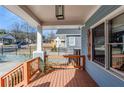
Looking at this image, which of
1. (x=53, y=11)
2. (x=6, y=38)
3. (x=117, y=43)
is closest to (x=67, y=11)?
(x=53, y=11)

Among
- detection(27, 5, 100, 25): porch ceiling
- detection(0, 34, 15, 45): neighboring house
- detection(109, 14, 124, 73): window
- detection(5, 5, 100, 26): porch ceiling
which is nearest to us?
detection(109, 14, 124, 73): window

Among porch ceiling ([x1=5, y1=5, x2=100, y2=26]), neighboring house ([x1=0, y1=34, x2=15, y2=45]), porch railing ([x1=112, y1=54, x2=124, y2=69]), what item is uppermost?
porch ceiling ([x1=5, y1=5, x2=100, y2=26])

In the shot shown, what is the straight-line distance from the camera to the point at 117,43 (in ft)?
13.3

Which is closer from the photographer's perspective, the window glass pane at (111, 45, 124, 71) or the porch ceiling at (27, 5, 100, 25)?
the window glass pane at (111, 45, 124, 71)

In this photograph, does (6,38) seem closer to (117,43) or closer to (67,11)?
(67,11)

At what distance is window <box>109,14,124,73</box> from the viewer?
151 inches

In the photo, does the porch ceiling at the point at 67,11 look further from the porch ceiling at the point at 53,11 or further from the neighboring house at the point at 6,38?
the neighboring house at the point at 6,38

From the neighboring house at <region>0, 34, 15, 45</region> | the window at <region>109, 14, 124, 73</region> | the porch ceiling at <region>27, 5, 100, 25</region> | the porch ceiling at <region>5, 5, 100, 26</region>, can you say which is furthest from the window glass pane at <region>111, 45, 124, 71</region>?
the neighboring house at <region>0, 34, 15, 45</region>

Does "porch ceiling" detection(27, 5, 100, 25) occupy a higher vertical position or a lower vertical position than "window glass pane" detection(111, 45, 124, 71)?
higher

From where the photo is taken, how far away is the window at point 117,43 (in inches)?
151

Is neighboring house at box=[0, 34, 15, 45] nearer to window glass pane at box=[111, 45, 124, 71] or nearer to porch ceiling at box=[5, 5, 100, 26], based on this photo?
porch ceiling at box=[5, 5, 100, 26]
